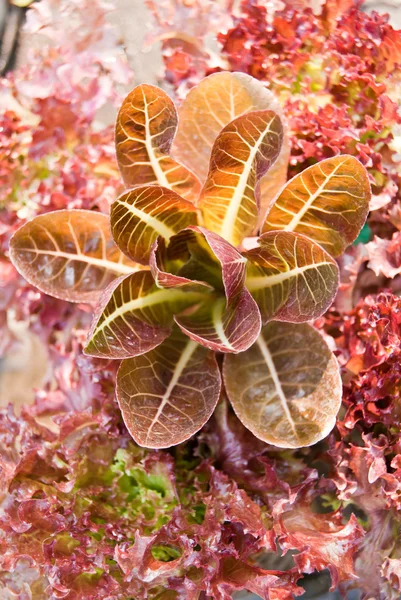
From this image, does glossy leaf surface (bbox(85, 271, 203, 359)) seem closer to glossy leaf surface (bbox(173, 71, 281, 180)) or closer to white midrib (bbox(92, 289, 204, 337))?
white midrib (bbox(92, 289, 204, 337))

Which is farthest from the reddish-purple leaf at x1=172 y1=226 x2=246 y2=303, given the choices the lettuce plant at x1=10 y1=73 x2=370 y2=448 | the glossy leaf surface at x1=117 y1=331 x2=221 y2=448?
the glossy leaf surface at x1=117 y1=331 x2=221 y2=448

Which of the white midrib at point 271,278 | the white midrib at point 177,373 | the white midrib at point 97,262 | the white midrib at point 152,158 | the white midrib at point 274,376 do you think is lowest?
the white midrib at point 177,373

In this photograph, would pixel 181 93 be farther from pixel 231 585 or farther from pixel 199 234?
pixel 231 585

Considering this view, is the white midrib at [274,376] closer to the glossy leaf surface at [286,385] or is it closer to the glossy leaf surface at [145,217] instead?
the glossy leaf surface at [286,385]

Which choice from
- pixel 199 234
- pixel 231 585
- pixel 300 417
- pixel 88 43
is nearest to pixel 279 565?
pixel 231 585

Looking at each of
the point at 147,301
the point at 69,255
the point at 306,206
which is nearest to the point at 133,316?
the point at 147,301

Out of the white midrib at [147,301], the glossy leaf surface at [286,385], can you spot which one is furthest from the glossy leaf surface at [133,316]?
the glossy leaf surface at [286,385]
